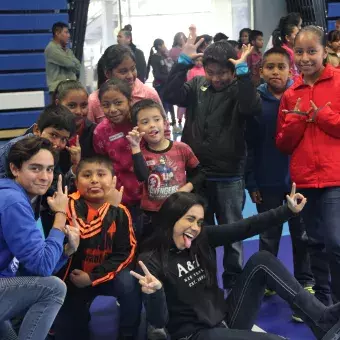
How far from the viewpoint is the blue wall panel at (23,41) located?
402 inches

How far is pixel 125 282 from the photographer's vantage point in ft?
9.91

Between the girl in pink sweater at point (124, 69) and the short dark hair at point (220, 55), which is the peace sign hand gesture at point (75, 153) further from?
the short dark hair at point (220, 55)

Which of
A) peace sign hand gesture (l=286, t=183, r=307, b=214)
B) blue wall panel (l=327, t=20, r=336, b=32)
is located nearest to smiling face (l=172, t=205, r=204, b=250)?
peace sign hand gesture (l=286, t=183, r=307, b=214)

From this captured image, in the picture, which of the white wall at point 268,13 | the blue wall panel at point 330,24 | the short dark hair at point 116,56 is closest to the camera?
the short dark hair at point 116,56

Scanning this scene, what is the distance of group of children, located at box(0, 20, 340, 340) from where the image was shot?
2719 mm

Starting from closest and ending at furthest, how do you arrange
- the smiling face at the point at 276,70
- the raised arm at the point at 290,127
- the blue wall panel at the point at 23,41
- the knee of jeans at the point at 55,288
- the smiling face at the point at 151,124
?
the knee of jeans at the point at 55,288
the raised arm at the point at 290,127
the smiling face at the point at 151,124
the smiling face at the point at 276,70
the blue wall panel at the point at 23,41

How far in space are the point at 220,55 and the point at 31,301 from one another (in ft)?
5.60

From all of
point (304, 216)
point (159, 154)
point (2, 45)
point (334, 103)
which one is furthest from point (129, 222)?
point (2, 45)

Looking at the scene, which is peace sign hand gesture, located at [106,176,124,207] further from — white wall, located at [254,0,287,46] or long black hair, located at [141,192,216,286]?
white wall, located at [254,0,287,46]

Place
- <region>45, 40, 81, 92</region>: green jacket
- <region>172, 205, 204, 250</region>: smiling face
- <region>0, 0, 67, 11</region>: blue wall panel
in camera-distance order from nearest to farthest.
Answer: <region>172, 205, 204, 250</region>: smiling face < <region>45, 40, 81, 92</region>: green jacket < <region>0, 0, 67, 11</region>: blue wall panel

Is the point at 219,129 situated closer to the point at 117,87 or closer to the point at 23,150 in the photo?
the point at 117,87

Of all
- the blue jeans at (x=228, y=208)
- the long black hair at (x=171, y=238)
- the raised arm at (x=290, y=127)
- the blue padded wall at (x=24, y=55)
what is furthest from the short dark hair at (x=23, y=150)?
the blue padded wall at (x=24, y=55)

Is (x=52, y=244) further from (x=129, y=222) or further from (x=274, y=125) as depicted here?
(x=274, y=125)

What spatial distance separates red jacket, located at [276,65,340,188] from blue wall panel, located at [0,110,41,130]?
25.3ft
